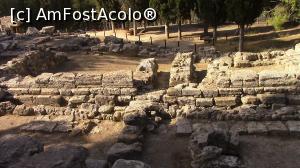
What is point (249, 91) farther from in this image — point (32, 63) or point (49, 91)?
point (32, 63)

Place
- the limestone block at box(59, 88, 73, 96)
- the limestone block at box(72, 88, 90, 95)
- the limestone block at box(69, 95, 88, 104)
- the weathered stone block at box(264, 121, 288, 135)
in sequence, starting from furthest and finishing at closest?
the limestone block at box(59, 88, 73, 96), the limestone block at box(72, 88, 90, 95), the limestone block at box(69, 95, 88, 104), the weathered stone block at box(264, 121, 288, 135)

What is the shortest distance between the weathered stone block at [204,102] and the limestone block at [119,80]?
282 cm

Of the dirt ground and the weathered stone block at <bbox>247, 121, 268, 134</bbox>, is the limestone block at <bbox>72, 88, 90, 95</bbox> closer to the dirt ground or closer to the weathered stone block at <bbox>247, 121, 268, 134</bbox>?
the dirt ground

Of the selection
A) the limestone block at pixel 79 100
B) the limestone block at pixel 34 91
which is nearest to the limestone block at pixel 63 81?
the limestone block at pixel 34 91

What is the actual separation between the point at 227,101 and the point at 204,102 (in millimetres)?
818

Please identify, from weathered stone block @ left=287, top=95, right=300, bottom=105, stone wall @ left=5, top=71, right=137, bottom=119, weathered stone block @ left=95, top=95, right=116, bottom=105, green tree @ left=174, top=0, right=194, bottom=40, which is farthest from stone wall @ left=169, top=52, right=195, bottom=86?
green tree @ left=174, top=0, right=194, bottom=40

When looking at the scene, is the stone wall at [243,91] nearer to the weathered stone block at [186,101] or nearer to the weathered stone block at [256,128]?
the weathered stone block at [186,101]

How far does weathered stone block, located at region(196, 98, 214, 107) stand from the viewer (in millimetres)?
13836

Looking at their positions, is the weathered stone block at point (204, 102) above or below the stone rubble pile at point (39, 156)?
above

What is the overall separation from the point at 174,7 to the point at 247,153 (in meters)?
24.2

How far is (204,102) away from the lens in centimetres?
1390

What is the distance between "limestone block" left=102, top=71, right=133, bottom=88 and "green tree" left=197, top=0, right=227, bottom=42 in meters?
17.2

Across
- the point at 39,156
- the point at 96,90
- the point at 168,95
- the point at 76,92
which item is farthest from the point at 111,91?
the point at 39,156

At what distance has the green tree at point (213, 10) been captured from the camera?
30.5m
